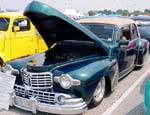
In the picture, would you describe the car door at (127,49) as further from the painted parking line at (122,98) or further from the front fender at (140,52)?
the painted parking line at (122,98)

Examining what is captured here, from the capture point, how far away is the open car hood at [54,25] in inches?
184

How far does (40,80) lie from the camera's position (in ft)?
14.8

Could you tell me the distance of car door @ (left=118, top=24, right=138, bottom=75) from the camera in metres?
6.12

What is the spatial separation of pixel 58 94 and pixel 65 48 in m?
1.70

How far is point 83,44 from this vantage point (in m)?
5.63

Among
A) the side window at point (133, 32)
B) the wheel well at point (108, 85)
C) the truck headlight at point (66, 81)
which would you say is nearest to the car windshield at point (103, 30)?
the wheel well at point (108, 85)

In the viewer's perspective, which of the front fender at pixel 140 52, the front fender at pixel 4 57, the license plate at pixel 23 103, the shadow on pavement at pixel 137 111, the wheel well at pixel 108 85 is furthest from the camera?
the front fender at pixel 140 52

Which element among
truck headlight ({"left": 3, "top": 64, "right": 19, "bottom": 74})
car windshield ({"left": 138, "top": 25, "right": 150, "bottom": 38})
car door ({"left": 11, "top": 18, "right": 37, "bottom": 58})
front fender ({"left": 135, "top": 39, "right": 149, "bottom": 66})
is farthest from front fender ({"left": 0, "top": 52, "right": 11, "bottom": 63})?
car windshield ({"left": 138, "top": 25, "right": 150, "bottom": 38})

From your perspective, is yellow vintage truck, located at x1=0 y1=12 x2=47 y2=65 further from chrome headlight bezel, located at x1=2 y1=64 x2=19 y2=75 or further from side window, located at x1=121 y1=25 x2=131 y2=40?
side window, located at x1=121 y1=25 x2=131 y2=40

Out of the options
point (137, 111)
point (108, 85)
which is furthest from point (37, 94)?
point (137, 111)

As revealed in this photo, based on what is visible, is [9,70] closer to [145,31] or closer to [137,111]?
[137,111]

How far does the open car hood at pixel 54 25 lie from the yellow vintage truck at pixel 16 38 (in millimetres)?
1869

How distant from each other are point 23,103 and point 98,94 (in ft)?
4.58

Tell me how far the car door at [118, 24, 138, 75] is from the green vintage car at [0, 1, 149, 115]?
0.02 meters
